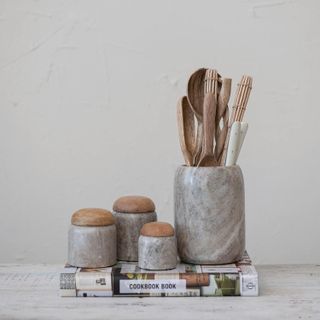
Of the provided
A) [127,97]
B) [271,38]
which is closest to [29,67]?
[127,97]

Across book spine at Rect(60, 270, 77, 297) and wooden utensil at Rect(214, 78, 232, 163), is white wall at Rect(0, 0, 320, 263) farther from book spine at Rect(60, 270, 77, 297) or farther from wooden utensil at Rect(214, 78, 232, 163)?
book spine at Rect(60, 270, 77, 297)

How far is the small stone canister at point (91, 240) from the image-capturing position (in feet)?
2.53


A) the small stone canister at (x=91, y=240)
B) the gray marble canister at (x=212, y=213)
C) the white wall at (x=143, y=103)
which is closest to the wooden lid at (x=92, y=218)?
the small stone canister at (x=91, y=240)

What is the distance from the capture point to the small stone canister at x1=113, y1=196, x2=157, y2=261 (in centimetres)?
82

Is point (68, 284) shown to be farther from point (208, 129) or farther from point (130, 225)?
point (208, 129)

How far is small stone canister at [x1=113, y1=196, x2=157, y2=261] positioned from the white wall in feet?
1.55

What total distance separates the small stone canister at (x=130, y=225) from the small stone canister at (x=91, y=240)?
0.04 meters

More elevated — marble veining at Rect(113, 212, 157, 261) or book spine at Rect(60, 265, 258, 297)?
marble veining at Rect(113, 212, 157, 261)

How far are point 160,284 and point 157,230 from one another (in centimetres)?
7

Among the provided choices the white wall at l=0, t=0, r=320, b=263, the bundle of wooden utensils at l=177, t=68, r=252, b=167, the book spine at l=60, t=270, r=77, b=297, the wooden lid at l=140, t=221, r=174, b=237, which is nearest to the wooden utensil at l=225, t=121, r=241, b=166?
the bundle of wooden utensils at l=177, t=68, r=252, b=167

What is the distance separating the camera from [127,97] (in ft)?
4.21

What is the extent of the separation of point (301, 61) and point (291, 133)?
16 cm

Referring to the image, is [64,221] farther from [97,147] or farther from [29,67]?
[29,67]

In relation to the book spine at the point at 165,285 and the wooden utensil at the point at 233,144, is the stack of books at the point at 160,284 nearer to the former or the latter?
the book spine at the point at 165,285
